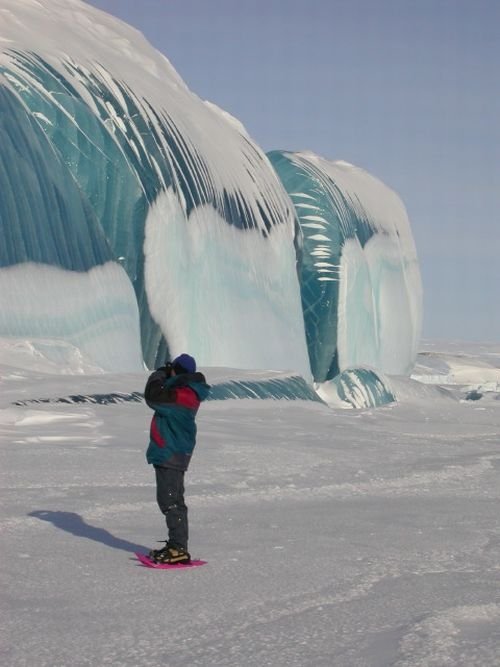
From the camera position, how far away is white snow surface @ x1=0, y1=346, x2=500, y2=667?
3604mm

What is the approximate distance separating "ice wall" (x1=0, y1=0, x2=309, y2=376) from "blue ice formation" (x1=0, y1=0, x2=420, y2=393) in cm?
3

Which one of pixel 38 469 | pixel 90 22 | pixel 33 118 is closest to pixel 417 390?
pixel 90 22

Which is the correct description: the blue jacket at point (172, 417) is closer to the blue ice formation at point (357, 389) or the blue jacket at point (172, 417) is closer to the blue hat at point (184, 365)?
the blue hat at point (184, 365)

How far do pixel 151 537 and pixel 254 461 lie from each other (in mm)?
3119

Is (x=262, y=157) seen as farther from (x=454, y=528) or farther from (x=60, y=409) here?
(x=454, y=528)

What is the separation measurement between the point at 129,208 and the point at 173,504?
12.1 m

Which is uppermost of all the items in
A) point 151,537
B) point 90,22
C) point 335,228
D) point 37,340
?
point 90,22

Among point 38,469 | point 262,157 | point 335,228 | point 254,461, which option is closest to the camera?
point 38,469

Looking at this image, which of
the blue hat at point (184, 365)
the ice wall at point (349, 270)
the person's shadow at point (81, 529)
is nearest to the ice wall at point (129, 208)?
the ice wall at point (349, 270)

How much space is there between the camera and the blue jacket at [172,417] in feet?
16.4

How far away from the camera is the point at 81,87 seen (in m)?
17.1

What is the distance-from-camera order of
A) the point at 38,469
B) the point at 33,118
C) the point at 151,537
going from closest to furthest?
the point at 151,537
the point at 38,469
the point at 33,118

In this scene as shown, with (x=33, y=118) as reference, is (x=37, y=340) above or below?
below

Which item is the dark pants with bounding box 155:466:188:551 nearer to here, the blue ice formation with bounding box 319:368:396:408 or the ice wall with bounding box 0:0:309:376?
the ice wall with bounding box 0:0:309:376
